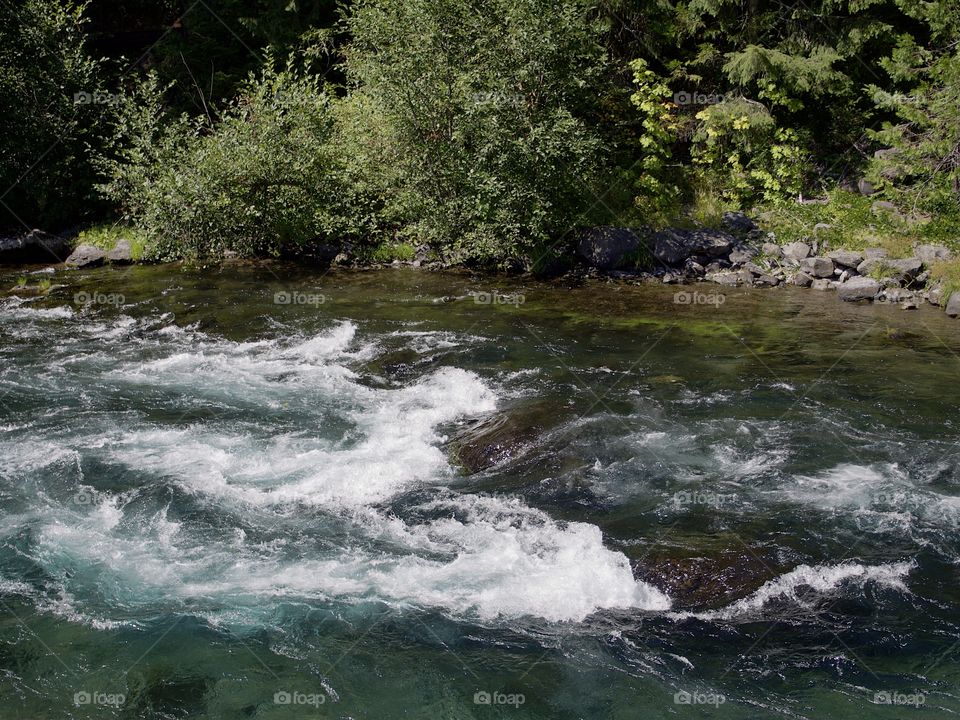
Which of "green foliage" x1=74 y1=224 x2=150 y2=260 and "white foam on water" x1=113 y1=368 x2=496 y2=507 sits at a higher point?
"green foliage" x1=74 y1=224 x2=150 y2=260

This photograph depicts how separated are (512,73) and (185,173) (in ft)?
24.9

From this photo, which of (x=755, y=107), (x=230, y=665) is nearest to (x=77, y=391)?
(x=230, y=665)

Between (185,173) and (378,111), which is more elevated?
(378,111)

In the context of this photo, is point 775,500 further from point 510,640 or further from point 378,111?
point 378,111

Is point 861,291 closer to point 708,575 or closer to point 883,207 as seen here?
point 883,207

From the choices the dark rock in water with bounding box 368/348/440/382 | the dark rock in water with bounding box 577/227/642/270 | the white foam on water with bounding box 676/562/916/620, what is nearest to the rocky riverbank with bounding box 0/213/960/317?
the dark rock in water with bounding box 577/227/642/270

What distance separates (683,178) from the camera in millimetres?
20469

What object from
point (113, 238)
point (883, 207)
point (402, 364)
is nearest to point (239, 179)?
point (113, 238)

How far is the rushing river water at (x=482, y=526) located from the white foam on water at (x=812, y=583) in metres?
0.03

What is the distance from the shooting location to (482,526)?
26.7ft

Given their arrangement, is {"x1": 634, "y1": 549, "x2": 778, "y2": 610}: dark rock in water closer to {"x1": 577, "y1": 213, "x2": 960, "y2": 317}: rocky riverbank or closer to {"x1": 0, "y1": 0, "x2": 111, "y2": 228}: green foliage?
{"x1": 577, "y1": 213, "x2": 960, "y2": 317}: rocky riverbank

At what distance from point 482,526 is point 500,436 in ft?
6.37

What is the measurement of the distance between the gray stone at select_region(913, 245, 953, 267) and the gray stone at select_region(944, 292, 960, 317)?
1.65 meters

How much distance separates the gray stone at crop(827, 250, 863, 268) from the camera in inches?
680
